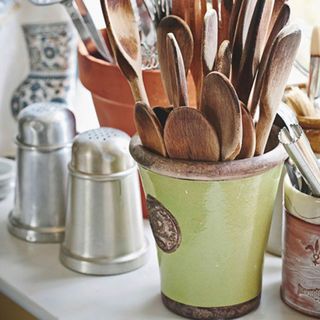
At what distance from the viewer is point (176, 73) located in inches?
26.7

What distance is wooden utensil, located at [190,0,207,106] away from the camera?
733mm

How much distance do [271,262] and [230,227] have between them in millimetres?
154

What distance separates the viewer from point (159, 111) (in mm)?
729

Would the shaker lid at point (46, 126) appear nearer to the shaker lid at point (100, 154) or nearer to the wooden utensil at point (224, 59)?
Result: the shaker lid at point (100, 154)

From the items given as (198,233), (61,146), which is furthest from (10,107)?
(198,233)

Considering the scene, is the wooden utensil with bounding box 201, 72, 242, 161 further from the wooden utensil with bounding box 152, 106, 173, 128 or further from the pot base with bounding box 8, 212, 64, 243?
the pot base with bounding box 8, 212, 64, 243

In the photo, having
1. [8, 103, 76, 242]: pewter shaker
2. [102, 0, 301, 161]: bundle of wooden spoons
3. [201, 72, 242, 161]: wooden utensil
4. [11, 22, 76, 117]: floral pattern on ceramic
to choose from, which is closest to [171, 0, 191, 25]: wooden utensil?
[102, 0, 301, 161]: bundle of wooden spoons

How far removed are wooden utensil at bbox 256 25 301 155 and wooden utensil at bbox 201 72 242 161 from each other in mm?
36

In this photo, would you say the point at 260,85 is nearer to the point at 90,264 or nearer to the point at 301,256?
the point at 301,256

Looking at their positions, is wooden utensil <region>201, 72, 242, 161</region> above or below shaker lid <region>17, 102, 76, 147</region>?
above

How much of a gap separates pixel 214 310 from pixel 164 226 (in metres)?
0.09

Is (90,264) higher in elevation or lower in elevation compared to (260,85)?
lower

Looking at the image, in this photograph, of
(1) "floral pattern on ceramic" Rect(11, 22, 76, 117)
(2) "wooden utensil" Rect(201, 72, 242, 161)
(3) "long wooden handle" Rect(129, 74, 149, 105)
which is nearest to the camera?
(2) "wooden utensil" Rect(201, 72, 242, 161)

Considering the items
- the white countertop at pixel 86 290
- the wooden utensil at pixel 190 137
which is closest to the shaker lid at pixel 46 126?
the white countertop at pixel 86 290
